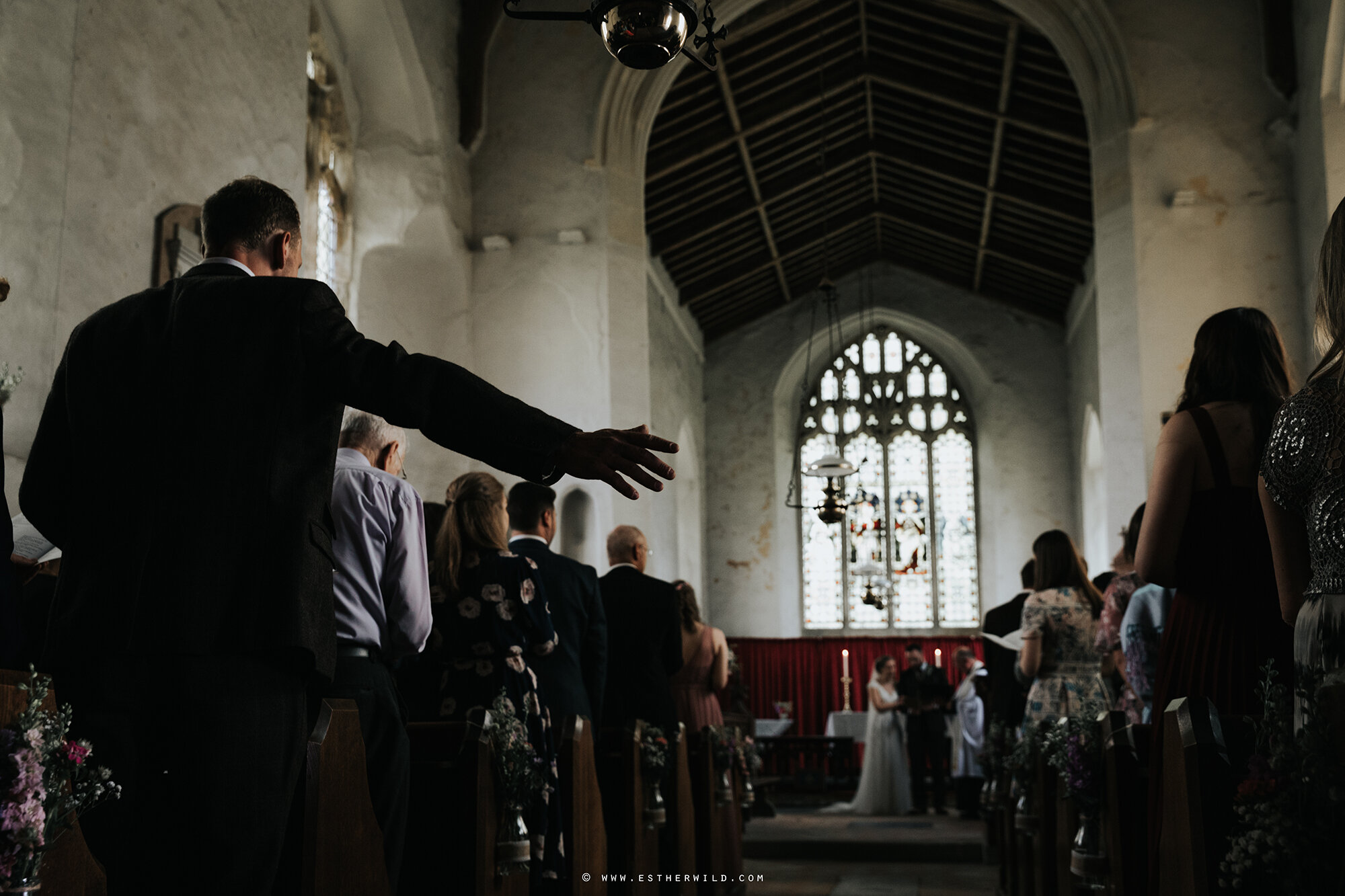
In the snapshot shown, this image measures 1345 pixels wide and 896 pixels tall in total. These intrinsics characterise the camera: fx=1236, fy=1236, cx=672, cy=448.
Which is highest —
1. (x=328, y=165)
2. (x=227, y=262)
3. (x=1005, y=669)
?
(x=328, y=165)

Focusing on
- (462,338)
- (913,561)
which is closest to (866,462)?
(913,561)

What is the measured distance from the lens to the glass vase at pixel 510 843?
247 centimetres

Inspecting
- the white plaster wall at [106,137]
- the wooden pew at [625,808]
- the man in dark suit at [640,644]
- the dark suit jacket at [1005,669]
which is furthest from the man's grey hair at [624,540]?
the dark suit jacket at [1005,669]

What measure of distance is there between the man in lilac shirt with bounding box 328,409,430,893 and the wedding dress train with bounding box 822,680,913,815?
775 centimetres

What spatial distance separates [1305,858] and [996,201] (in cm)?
1171

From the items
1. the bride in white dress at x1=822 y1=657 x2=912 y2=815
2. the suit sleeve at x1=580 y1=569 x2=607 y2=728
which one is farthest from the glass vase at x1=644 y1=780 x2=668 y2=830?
the bride in white dress at x1=822 y1=657 x2=912 y2=815

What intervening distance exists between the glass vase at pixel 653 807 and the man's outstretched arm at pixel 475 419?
257 cm

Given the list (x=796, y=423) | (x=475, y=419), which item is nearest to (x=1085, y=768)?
(x=475, y=419)

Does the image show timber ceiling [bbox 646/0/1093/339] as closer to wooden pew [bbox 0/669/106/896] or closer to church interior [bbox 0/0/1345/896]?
church interior [bbox 0/0/1345/896]

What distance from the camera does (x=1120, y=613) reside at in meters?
3.70

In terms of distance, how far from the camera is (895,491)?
15.4 m

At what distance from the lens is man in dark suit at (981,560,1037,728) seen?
594cm

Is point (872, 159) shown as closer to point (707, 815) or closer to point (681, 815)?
point (707, 815)

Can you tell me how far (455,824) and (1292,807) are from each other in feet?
5.12
